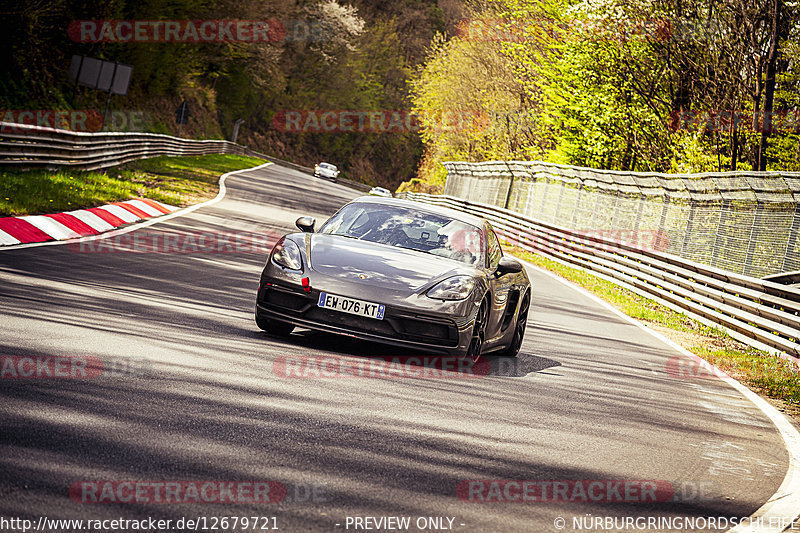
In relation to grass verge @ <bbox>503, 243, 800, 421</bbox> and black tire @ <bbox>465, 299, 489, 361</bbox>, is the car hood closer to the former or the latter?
black tire @ <bbox>465, 299, 489, 361</bbox>

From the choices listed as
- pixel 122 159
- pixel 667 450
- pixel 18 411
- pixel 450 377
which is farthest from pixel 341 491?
pixel 122 159

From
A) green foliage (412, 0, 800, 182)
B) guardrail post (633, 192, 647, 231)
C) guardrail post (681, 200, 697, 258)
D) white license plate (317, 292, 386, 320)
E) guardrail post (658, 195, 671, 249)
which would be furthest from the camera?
green foliage (412, 0, 800, 182)

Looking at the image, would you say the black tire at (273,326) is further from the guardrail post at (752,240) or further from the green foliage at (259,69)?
the green foliage at (259,69)

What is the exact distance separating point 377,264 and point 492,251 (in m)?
1.69

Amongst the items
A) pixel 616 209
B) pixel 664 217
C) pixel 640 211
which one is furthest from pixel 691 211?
pixel 616 209

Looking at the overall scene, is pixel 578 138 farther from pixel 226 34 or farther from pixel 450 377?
pixel 450 377

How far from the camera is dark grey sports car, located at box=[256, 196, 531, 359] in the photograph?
26.0 ft

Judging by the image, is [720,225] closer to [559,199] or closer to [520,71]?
[559,199]

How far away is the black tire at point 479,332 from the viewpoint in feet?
27.4

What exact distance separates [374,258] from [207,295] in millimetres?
2870

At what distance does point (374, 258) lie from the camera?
8391mm

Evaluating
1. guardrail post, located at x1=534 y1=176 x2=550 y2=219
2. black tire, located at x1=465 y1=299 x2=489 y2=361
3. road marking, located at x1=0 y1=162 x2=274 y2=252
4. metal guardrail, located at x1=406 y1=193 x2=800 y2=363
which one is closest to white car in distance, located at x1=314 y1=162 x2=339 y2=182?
guardrail post, located at x1=534 y1=176 x2=550 y2=219

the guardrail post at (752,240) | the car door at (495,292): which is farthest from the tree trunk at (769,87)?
the car door at (495,292)

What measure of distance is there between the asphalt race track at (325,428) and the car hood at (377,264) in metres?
0.67
